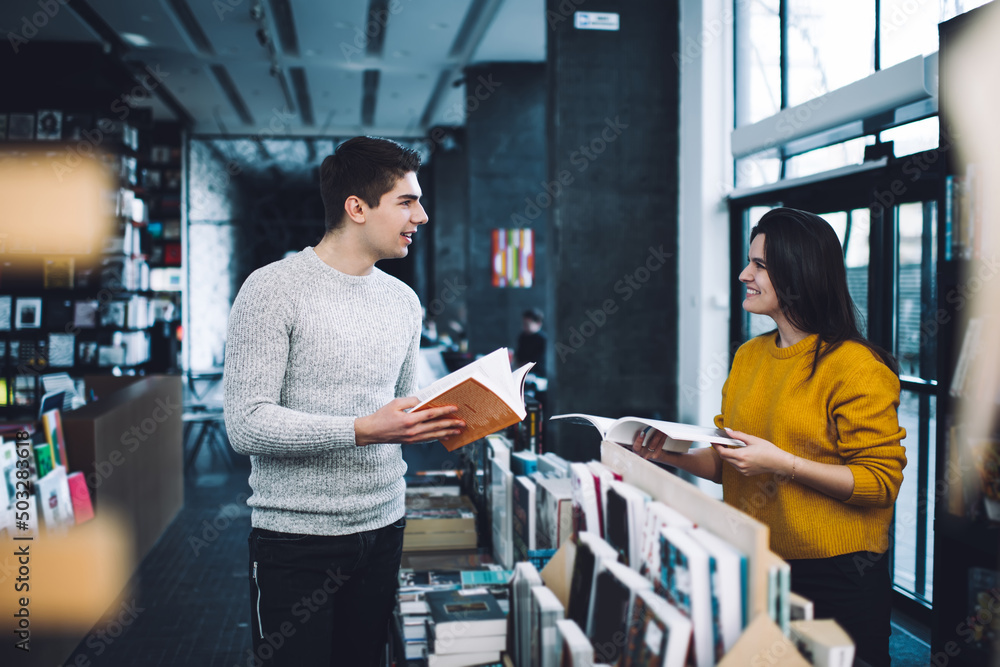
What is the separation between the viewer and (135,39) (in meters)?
7.38

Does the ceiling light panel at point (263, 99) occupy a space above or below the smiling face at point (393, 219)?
above

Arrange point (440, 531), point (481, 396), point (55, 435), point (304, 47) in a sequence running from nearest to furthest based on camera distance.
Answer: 1. point (481, 396)
2. point (440, 531)
3. point (55, 435)
4. point (304, 47)

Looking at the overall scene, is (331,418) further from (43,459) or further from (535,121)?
(535,121)

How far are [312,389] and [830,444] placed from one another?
1123mm

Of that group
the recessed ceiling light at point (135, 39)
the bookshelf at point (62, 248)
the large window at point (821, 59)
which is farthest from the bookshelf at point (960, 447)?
the recessed ceiling light at point (135, 39)

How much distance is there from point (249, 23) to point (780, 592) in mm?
7388

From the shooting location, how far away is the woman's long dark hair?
1635 millimetres

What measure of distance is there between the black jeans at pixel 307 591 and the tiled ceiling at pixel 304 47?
5.89 meters

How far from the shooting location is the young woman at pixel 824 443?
154cm

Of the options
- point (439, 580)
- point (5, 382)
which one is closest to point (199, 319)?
point (5, 382)

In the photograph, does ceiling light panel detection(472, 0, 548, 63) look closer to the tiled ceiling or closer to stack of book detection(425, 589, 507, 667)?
the tiled ceiling

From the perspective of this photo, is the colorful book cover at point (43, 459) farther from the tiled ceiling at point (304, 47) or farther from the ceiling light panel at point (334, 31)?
the ceiling light panel at point (334, 31)

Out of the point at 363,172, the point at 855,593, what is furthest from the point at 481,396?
the point at 855,593

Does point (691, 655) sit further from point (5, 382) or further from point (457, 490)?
point (5, 382)
